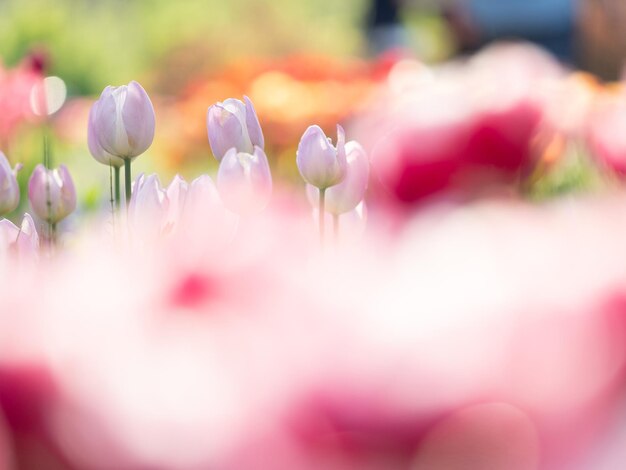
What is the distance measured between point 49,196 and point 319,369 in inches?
5.4

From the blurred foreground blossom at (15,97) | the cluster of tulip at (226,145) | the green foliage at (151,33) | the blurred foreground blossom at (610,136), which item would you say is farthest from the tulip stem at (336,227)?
the green foliage at (151,33)

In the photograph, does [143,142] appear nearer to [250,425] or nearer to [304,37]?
[250,425]

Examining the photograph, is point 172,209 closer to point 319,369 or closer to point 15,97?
point 319,369

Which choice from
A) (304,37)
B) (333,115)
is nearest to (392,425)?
(333,115)

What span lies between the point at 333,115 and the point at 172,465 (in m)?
0.89

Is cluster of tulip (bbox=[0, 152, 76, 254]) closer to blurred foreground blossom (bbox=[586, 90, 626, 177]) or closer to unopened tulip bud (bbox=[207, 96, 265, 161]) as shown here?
unopened tulip bud (bbox=[207, 96, 265, 161])

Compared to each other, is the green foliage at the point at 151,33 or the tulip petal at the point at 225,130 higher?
the tulip petal at the point at 225,130

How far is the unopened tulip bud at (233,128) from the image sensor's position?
0.78 ft

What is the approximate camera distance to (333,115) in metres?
1.01

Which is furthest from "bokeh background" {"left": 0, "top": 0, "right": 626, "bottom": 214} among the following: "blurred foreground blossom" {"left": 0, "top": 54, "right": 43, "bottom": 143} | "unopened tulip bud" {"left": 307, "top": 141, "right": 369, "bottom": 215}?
"unopened tulip bud" {"left": 307, "top": 141, "right": 369, "bottom": 215}

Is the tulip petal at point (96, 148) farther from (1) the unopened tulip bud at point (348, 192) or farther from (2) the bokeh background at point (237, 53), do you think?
(2) the bokeh background at point (237, 53)

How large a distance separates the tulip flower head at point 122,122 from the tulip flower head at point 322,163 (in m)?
0.04

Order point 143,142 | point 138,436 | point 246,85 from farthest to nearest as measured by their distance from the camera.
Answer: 1. point 246,85
2. point 143,142
3. point 138,436

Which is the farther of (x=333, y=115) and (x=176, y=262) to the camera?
(x=333, y=115)
